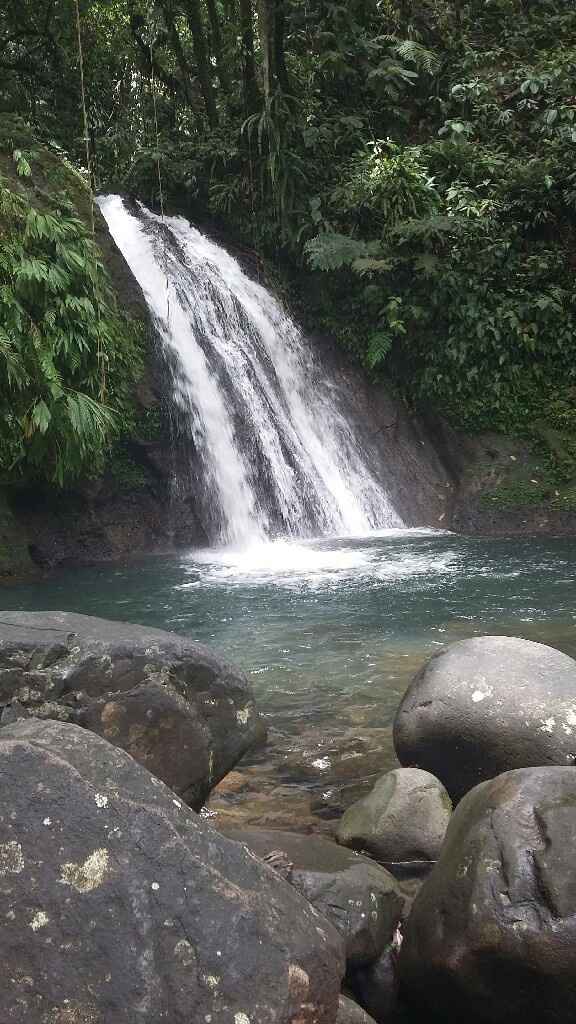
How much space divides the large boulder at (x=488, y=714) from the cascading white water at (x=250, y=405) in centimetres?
715

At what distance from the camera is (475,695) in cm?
410

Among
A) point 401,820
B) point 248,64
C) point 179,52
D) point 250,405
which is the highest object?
point 179,52

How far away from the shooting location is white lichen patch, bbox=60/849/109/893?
2072 mm

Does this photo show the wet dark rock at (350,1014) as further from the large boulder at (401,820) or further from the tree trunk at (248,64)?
the tree trunk at (248,64)

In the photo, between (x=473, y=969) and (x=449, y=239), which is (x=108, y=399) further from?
(x=473, y=969)

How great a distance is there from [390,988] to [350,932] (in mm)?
238

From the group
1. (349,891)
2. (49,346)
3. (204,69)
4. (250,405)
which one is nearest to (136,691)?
(349,891)

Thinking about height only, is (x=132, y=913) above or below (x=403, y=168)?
below

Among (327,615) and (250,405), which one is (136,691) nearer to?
(327,615)

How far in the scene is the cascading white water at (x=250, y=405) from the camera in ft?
38.2

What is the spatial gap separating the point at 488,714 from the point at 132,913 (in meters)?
2.36

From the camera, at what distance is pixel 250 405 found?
40.0ft

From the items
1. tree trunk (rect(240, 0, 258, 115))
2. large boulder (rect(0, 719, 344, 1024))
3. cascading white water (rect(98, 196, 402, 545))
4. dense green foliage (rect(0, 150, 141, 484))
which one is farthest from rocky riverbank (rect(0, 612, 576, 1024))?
tree trunk (rect(240, 0, 258, 115))

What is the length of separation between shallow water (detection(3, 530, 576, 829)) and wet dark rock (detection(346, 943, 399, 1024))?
1083mm
